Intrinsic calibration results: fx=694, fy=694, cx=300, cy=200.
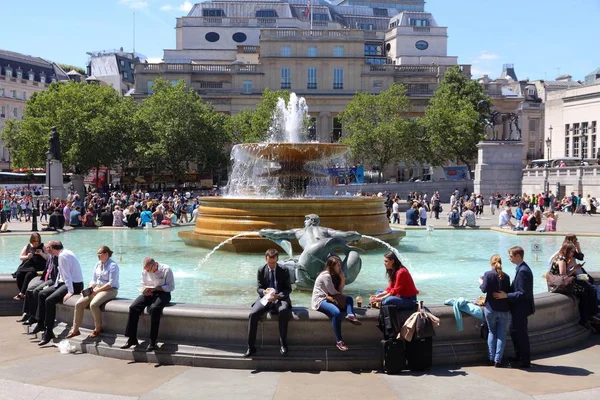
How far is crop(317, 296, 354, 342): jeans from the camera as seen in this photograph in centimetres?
Answer: 771

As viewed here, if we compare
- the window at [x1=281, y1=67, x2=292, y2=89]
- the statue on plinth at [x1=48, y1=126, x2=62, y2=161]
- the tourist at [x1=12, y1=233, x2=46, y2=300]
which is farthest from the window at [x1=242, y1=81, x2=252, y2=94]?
the tourist at [x1=12, y1=233, x2=46, y2=300]

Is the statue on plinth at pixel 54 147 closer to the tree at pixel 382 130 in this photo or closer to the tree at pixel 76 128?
the tree at pixel 76 128

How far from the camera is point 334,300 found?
26.0 ft

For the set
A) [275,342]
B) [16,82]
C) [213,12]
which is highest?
[213,12]

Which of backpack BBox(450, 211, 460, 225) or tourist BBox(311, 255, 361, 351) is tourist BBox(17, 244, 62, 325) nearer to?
tourist BBox(311, 255, 361, 351)

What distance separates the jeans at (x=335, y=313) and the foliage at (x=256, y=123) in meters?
52.0

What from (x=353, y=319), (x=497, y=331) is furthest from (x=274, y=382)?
(x=497, y=331)

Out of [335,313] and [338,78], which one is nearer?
[335,313]

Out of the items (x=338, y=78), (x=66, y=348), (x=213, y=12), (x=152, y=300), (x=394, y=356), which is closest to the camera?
(x=394, y=356)

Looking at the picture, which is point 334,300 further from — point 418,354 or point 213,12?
point 213,12

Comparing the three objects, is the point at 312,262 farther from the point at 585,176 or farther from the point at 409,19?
the point at 409,19

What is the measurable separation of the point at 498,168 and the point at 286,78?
30565 millimetres

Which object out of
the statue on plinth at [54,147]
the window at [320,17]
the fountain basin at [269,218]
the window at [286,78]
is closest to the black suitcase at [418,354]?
the fountain basin at [269,218]

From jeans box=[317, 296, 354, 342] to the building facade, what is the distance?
8013 cm
